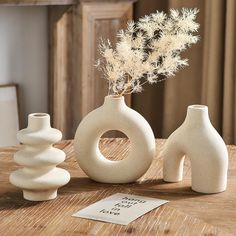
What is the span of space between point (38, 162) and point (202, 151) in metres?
0.39

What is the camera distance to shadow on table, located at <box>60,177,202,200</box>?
164 cm

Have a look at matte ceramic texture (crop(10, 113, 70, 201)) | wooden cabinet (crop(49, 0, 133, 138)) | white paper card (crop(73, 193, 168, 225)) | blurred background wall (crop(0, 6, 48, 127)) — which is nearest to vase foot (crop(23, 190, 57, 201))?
matte ceramic texture (crop(10, 113, 70, 201))

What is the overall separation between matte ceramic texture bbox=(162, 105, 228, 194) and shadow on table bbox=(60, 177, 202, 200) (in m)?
0.04

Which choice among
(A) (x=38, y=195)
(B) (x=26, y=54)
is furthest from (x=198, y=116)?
(B) (x=26, y=54)

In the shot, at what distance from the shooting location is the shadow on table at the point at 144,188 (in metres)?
1.64

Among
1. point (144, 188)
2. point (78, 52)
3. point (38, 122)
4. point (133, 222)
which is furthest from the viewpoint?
point (78, 52)

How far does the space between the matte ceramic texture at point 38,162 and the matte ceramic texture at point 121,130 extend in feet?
0.45

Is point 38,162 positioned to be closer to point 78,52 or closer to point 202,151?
→ point 202,151

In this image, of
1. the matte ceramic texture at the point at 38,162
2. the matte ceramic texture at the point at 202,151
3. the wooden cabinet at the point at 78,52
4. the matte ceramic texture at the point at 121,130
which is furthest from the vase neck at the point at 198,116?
the wooden cabinet at the point at 78,52

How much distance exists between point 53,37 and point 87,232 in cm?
163

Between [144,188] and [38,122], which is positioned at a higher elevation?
[38,122]

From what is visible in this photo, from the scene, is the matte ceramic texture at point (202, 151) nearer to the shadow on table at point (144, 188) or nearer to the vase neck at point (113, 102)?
the shadow on table at point (144, 188)

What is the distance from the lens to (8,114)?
290cm

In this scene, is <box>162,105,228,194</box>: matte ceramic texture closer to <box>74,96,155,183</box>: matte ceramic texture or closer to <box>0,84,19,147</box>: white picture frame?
<box>74,96,155,183</box>: matte ceramic texture
